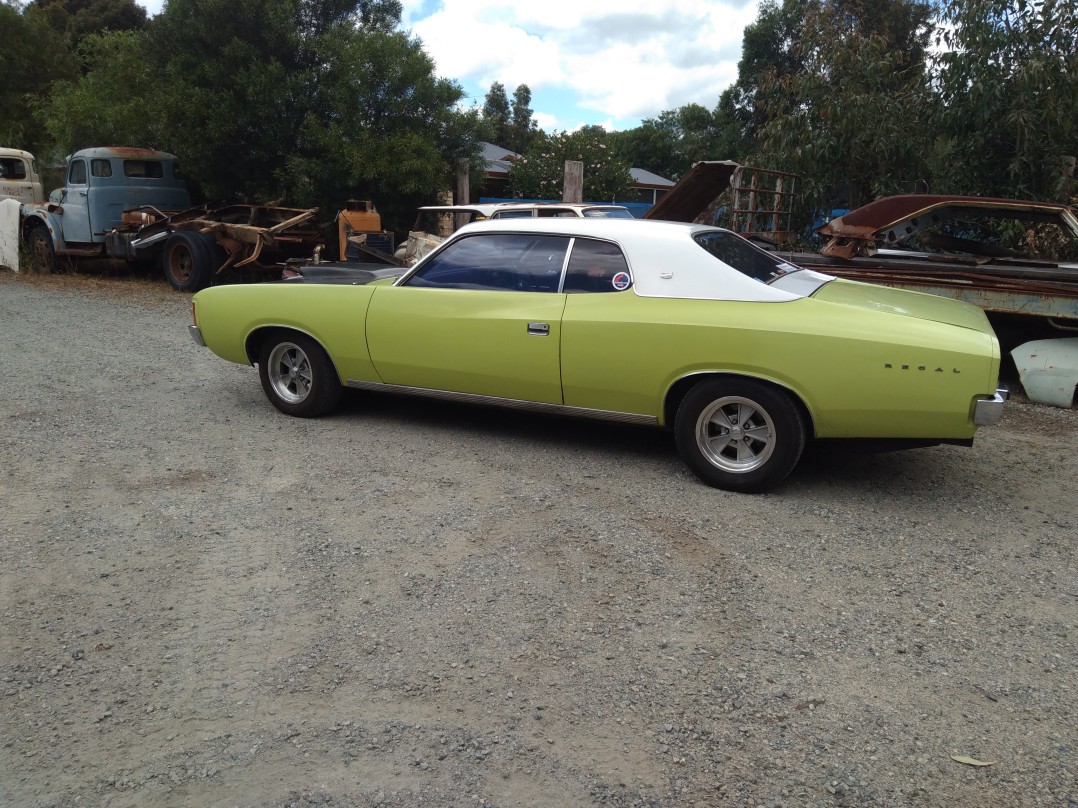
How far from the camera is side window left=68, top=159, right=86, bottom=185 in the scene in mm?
14484

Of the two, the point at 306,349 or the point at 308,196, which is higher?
the point at 308,196

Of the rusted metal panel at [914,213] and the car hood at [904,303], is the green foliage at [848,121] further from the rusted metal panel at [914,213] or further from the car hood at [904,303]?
the car hood at [904,303]

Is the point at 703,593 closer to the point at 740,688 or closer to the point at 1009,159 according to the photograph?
the point at 740,688

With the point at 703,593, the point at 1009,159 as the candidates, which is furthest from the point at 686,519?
the point at 1009,159

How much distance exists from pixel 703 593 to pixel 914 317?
6.39 ft

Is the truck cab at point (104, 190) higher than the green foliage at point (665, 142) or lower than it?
lower

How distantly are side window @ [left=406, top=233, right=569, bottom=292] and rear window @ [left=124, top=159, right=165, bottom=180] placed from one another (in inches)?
452

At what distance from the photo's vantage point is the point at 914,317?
175 inches

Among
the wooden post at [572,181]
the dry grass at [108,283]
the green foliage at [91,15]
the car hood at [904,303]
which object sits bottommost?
the dry grass at [108,283]

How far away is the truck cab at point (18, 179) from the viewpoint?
15.8 meters

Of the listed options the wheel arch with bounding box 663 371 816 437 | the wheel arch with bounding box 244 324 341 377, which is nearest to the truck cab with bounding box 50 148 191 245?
the wheel arch with bounding box 244 324 341 377

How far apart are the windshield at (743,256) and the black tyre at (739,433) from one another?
2.38 feet

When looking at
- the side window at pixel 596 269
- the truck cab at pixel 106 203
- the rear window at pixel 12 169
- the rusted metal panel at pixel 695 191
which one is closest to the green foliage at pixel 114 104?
the truck cab at pixel 106 203

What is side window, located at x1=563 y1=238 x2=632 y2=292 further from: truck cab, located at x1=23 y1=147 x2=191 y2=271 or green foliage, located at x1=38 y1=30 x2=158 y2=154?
green foliage, located at x1=38 y1=30 x2=158 y2=154
